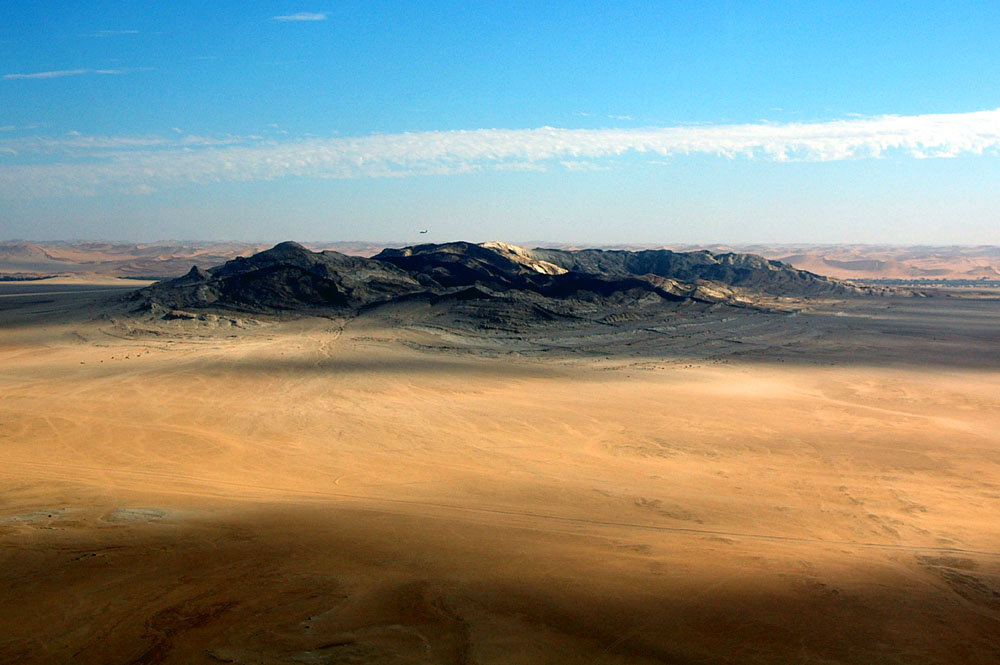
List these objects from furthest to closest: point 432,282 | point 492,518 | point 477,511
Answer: point 432,282, point 477,511, point 492,518

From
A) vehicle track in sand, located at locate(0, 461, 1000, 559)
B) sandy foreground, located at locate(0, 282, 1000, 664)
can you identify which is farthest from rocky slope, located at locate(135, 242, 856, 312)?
vehicle track in sand, located at locate(0, 461, 1000, 559)

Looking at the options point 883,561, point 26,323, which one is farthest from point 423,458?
point 26,323

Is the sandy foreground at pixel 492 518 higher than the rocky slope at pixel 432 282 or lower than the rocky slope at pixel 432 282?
lower

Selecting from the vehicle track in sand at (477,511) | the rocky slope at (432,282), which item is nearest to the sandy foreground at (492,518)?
the vehicle track in sand at (477,511)

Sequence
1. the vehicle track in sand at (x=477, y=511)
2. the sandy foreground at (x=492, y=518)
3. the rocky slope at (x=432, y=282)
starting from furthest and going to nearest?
the rocky slope at (x=432, y=282)
the vehicle track in sand at (x=477, y=511)
the sandy foreground at (x=492, y=518)

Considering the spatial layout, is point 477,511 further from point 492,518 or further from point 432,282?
point 432,282

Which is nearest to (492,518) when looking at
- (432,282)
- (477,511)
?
(477,511)

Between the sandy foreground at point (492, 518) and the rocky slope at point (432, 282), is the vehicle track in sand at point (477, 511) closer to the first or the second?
the sandy foreground at point (492, 518)

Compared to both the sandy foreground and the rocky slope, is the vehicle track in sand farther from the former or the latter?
the rocky slope
